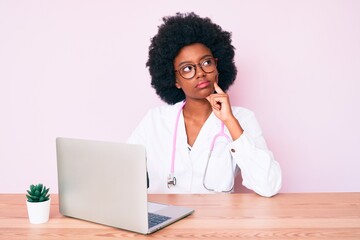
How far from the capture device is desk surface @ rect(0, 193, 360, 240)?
3.66ft

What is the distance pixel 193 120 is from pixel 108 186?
93 centimetres

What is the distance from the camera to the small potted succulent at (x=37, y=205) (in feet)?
4.01

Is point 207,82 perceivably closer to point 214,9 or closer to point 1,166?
point 214,9

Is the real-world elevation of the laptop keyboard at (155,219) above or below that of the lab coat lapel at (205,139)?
below

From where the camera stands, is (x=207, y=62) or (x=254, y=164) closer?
(x=254, y=164)

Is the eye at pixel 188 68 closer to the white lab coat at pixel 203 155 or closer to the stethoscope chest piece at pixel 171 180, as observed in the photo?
the white lab coat at pixel 203 155

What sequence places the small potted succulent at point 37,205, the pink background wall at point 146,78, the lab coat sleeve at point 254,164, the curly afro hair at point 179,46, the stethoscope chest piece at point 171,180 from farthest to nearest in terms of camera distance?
the pink background wall at point 146,78 < the curly afro hair at point 179,46 < the stethoscope chest piece at point 171,180 < the lab coat sleeve at point 254,164 < the small potted succulent at point 37,205

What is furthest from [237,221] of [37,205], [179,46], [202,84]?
[179,46]

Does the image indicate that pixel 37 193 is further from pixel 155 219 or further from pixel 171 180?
pixel 171 180

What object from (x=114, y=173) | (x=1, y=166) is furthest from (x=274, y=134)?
(x=1, y=166)

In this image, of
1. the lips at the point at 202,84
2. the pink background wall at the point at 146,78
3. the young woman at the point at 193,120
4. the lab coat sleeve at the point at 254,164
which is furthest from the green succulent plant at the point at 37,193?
the pink background wall at the point at 146,78

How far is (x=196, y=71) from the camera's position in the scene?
1839mm

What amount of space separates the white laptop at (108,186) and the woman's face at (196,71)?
717 mm

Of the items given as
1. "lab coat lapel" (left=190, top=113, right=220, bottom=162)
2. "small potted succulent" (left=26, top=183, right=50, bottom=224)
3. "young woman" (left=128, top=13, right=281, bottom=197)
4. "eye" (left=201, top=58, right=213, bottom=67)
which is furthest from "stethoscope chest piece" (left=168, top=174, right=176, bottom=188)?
"small potted succulent" (left=26, top=183, right=50, bottom=224)
